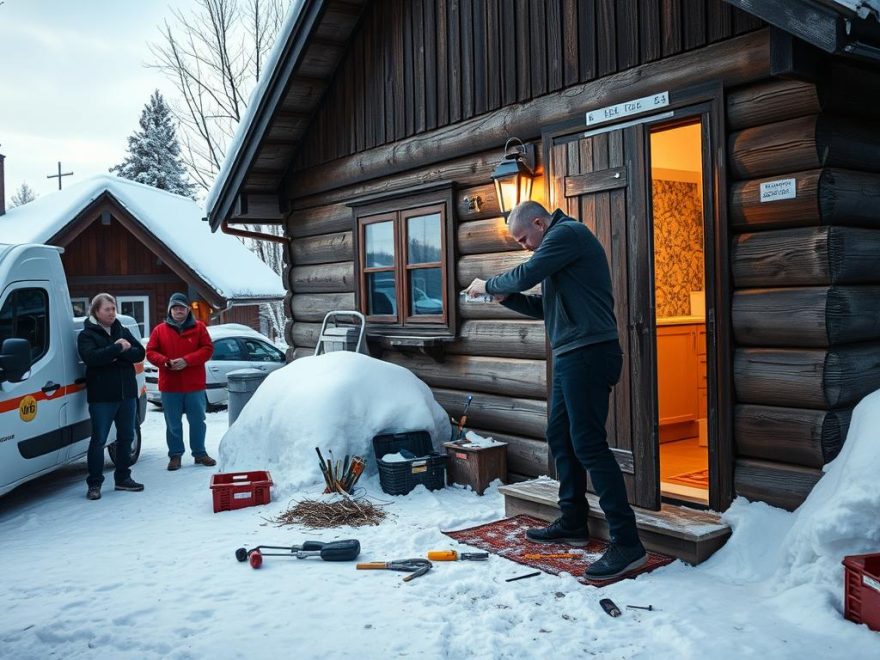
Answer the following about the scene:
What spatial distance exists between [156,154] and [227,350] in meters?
20.0

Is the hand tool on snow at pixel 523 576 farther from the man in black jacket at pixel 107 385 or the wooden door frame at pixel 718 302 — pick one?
the man in black jacket at pixel 107 385

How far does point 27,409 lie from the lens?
6.89m

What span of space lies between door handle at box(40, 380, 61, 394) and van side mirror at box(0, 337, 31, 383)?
577 millimetres

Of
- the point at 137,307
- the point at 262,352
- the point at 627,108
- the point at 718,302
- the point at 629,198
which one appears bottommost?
the point at 262,352

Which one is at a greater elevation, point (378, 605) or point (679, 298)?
point (679, 298)

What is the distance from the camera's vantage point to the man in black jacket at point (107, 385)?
748cm

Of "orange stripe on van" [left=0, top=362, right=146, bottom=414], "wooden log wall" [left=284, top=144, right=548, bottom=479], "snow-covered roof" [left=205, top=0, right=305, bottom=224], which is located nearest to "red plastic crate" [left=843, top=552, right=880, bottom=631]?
"wooden log wall" [left=284, top=144, right=548, bottom=479]

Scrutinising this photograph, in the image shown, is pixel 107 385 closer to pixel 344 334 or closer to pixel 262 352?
pixel 344 334

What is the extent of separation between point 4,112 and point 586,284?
176 inches

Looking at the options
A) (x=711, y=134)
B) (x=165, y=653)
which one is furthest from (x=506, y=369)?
(x=165, y=653)

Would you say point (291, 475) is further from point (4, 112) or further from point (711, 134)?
point (711, 134)

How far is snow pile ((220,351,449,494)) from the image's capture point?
7.21 m

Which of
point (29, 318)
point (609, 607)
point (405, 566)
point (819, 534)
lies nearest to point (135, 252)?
point (29, 318)

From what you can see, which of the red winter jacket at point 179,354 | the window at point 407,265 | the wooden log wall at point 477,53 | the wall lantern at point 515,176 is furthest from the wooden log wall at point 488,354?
the red winter jacket at point 179,354
